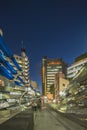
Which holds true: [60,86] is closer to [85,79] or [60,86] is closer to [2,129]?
[85,79]

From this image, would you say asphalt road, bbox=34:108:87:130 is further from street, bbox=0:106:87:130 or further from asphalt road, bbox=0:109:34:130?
asphalt road, bbox=0:109:34:130

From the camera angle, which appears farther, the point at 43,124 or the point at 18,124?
the point at 18,124

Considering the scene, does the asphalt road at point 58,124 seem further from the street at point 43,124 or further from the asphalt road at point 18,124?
the asphalt road at point 18,124

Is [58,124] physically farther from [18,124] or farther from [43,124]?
[18,124]

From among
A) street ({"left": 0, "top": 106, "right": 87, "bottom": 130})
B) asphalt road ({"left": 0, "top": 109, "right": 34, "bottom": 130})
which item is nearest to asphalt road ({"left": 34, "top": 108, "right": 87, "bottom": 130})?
street ({"left": 0, "top": 106, "right": 87, "bottom": 130})

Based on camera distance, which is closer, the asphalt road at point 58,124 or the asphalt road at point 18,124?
the asphalt road at point 58,124

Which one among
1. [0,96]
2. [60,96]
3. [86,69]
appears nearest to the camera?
[0,96]

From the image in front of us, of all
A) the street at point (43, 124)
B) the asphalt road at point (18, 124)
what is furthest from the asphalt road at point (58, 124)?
the asphalt road at point (18, 124)

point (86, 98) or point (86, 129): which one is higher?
point (86, 98)

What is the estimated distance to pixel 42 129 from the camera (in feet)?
68.9

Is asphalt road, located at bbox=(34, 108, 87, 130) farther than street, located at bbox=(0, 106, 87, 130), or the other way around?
street, located at bbox=(0, 106, 87, 130)

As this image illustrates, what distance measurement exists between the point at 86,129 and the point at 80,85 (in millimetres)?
76486

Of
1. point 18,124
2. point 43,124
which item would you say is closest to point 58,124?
point 43,124

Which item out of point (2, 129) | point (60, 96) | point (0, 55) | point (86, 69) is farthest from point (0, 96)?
point (60, 96)
